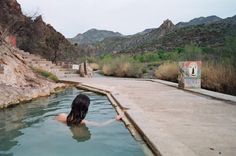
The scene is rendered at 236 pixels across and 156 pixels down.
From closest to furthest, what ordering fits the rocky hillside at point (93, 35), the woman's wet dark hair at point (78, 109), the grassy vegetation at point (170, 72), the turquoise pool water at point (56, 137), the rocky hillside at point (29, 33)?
1. the turquoise pool water at point (56, 137)
2. the woman's wet dark hair at point (78, 109)
3. the grassy vegetation at point (170, 72)
4. the rocky hillside at point (29, 33)
5. the rocky hillside at point (93, 35)

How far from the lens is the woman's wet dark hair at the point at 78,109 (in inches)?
247

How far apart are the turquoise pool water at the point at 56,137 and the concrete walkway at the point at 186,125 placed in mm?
366

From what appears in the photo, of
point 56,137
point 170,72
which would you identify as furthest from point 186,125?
point 170,72

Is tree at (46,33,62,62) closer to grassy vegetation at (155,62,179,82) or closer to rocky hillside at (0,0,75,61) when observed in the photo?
rocky hillside at (0,0,75,61)

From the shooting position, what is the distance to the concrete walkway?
14.2 ft

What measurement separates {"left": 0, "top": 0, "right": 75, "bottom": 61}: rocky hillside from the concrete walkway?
26.2 m

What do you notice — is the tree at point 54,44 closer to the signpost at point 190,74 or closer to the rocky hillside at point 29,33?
the rocky hillside at point 29,33

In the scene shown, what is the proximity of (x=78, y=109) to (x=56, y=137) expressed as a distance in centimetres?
70

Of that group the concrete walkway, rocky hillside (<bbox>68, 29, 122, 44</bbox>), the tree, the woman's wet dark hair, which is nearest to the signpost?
the concrete walkway

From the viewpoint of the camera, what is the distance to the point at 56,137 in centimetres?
602

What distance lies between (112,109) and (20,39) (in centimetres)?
2655

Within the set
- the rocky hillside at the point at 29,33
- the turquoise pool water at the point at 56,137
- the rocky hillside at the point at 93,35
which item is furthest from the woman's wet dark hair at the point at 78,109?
the rocky hillside at the point at 93,35

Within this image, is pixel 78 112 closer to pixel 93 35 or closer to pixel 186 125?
pixel 186 125

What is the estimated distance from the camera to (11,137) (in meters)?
6.04
